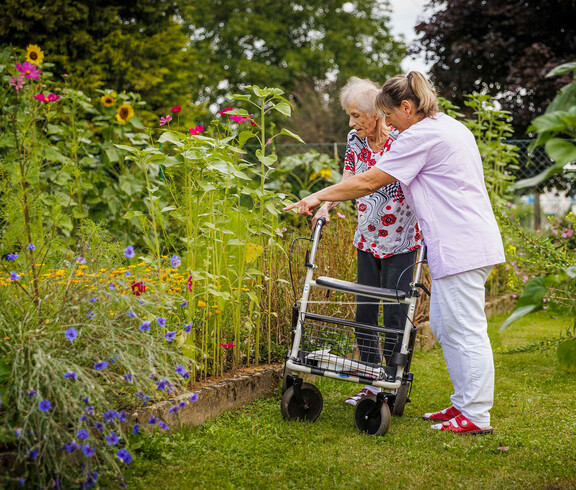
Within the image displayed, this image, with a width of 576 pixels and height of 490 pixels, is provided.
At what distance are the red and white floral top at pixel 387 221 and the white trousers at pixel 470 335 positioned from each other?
0.36 meters

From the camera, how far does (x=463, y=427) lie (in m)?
2.71

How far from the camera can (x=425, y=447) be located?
101 inches

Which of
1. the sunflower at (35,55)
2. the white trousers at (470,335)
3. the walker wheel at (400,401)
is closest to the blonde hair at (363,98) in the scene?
the white trousers at (470,335)

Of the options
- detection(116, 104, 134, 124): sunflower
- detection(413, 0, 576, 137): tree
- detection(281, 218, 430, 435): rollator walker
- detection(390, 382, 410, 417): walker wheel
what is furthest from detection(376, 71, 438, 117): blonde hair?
detection(413, 0, 576, 137): tree

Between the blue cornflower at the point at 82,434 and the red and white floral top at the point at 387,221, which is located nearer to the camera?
the blue cornflower at the point at 82,434

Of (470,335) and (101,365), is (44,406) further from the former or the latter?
(470,335)

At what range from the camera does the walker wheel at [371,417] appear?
2.67 metres

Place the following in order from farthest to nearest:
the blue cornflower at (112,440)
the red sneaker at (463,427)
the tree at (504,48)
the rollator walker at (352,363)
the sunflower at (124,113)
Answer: the tree at (504,48)
the sunflower at (124,113)
the red sneaker at (463,427)
the rollator walker at (352,363)
the blue cornflower at (112,440)

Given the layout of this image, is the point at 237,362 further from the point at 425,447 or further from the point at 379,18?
the point at 379,18

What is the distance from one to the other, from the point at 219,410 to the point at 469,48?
8.46 metres

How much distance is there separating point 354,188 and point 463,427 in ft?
3.88

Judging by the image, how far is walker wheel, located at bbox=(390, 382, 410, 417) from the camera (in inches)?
114

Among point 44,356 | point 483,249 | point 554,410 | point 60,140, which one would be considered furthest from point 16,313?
point 60,140

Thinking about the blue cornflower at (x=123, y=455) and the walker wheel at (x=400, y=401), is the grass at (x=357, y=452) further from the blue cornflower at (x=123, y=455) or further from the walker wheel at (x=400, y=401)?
the blue cornflower at (x=123, y=455)
